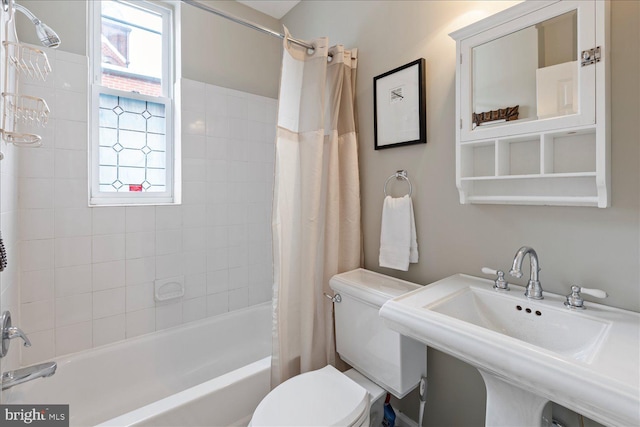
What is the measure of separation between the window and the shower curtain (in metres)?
1.10

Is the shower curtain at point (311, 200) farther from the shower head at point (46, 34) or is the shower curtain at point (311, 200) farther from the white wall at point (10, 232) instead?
the white wall at point (10, 232)

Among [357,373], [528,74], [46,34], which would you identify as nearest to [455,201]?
[528,74]

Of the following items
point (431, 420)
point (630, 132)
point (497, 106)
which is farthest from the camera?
point (431, 420)

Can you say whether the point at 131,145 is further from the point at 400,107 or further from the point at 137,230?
the point at 400,107

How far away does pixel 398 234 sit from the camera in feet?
4.91

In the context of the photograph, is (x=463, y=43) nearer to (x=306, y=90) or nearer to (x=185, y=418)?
(x=306, y=90)

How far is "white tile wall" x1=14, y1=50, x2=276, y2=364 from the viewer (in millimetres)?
1628

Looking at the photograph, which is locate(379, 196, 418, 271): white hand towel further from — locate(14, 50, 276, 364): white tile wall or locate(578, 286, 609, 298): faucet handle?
locate(14, 50, 276, 364): white tile wall

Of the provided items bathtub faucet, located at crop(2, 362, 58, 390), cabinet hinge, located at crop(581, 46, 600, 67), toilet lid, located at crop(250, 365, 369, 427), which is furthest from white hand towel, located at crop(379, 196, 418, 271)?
bathtub faucet, located at crop(2, 362, 58, 390)

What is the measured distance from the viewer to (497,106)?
1.13 metres

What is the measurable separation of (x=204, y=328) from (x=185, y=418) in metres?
0.92

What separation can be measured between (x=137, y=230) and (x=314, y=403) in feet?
4.97

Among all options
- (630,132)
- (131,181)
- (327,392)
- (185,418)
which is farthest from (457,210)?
(131,181)

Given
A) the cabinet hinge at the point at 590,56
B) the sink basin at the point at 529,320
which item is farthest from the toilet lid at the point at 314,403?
the cabinet hinge at the point at 590,56
